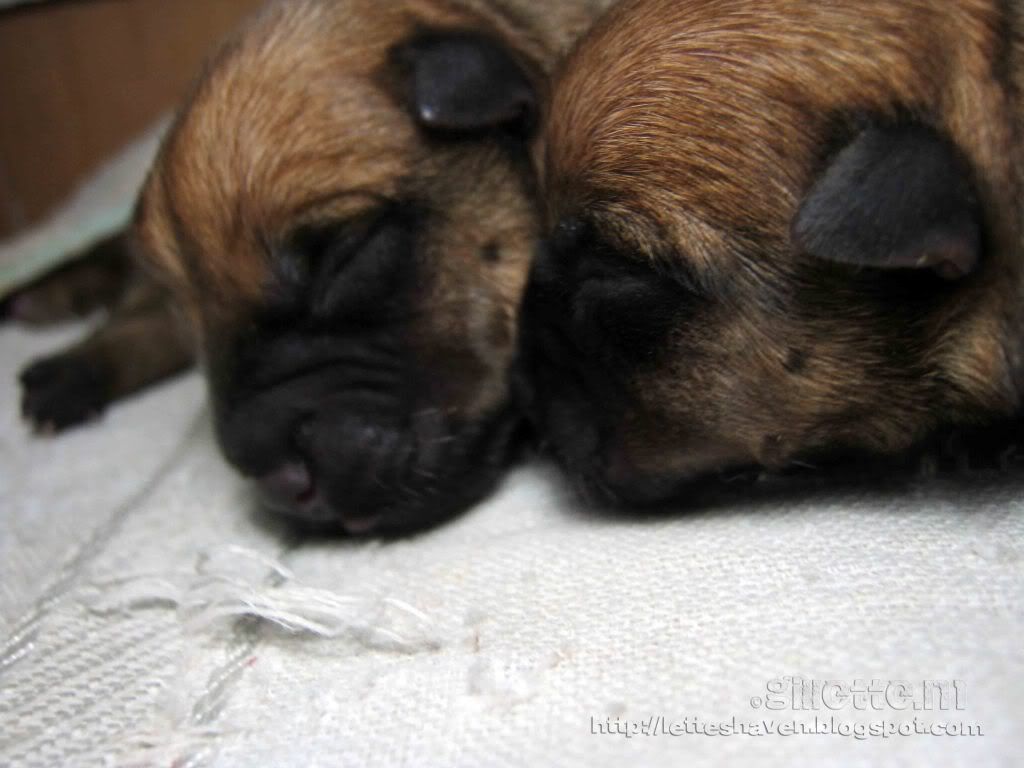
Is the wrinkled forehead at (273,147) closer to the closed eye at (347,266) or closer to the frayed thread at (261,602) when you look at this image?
the closed eye at (347,266)

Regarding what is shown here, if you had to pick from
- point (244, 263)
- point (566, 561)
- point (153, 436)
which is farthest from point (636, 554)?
point (153, 436)

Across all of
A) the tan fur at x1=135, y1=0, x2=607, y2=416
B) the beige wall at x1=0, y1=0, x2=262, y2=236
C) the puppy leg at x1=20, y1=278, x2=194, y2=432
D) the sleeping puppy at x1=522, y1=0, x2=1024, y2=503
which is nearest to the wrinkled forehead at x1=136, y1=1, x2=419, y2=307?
the tan fur at x1=135, y1=0, x2=607, y2=416

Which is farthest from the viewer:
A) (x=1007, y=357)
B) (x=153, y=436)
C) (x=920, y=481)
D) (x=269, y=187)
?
(x=153, y=436)

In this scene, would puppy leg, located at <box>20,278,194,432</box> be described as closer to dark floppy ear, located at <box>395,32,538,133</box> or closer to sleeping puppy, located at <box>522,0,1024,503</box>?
dark floppy ear, located at <box>395,32,538,133</box>

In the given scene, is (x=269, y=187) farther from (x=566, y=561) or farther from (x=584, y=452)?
(x=566, y=561)

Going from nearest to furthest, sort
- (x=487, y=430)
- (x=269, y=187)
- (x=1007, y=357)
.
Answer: (x=1007, y=357) < (x=269, y=187) < (x=487, y=430)

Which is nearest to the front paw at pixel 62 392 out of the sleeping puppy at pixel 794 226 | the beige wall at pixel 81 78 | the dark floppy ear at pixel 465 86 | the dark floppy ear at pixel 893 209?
the dark floppy ear at pixel 465 86

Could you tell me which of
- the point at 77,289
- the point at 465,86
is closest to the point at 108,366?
the point at 77,289

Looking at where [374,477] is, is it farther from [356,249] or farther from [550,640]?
[550,640]

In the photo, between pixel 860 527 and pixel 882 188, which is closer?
pixel 882 188
